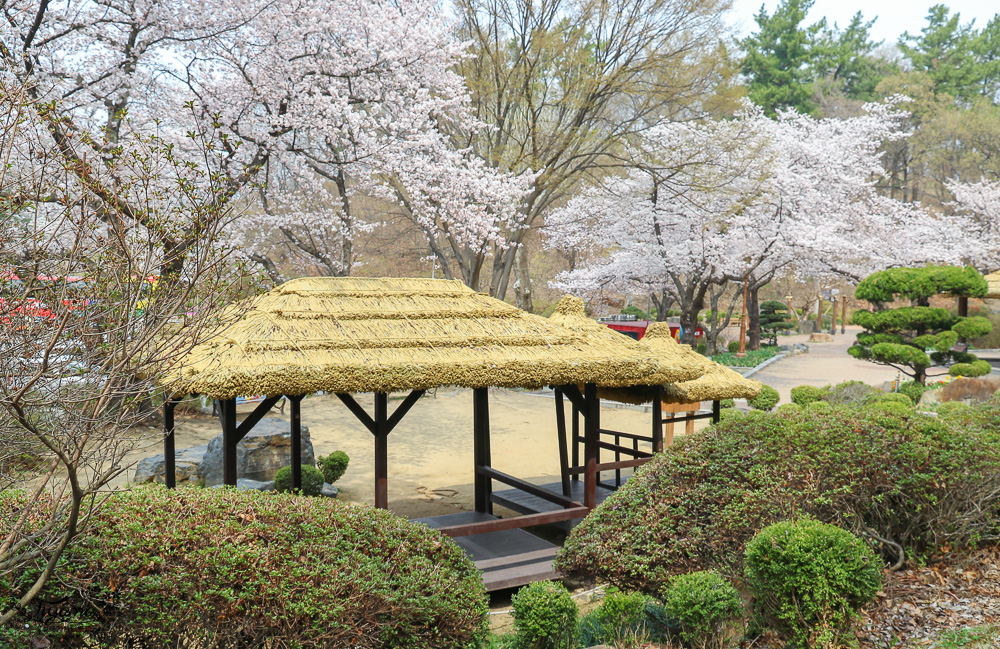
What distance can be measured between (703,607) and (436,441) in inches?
511

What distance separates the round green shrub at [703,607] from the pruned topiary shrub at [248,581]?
144cm

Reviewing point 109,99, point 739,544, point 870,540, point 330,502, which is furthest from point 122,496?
point 109,99

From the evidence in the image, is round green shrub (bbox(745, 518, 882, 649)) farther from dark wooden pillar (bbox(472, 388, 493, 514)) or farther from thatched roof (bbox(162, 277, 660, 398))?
dark wooden pillar (bbox(472, 388, 493, 514))

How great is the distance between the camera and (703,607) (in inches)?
206

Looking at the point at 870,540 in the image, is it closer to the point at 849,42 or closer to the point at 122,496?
the point at 122,496

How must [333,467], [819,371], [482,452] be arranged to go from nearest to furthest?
[482,452] < [333,467] < [819,371]

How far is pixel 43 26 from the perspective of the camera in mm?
13445

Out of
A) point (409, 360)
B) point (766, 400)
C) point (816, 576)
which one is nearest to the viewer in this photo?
point (816, 576)

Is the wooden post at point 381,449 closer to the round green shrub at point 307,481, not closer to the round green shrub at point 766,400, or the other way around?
the round green shrub at point 307,481

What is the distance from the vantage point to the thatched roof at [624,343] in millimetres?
9688

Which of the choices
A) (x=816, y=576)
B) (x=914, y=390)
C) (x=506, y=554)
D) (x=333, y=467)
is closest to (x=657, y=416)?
(x=506, y=554)

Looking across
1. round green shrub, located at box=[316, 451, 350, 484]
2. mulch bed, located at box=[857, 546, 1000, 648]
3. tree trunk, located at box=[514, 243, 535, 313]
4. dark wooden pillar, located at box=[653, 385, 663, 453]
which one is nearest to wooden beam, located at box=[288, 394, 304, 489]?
round green shrub, located at box=[316, 451, 350, 484]

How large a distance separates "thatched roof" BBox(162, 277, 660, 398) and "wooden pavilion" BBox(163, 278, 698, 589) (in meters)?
0.01

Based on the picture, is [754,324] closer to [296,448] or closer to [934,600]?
[296,448]
